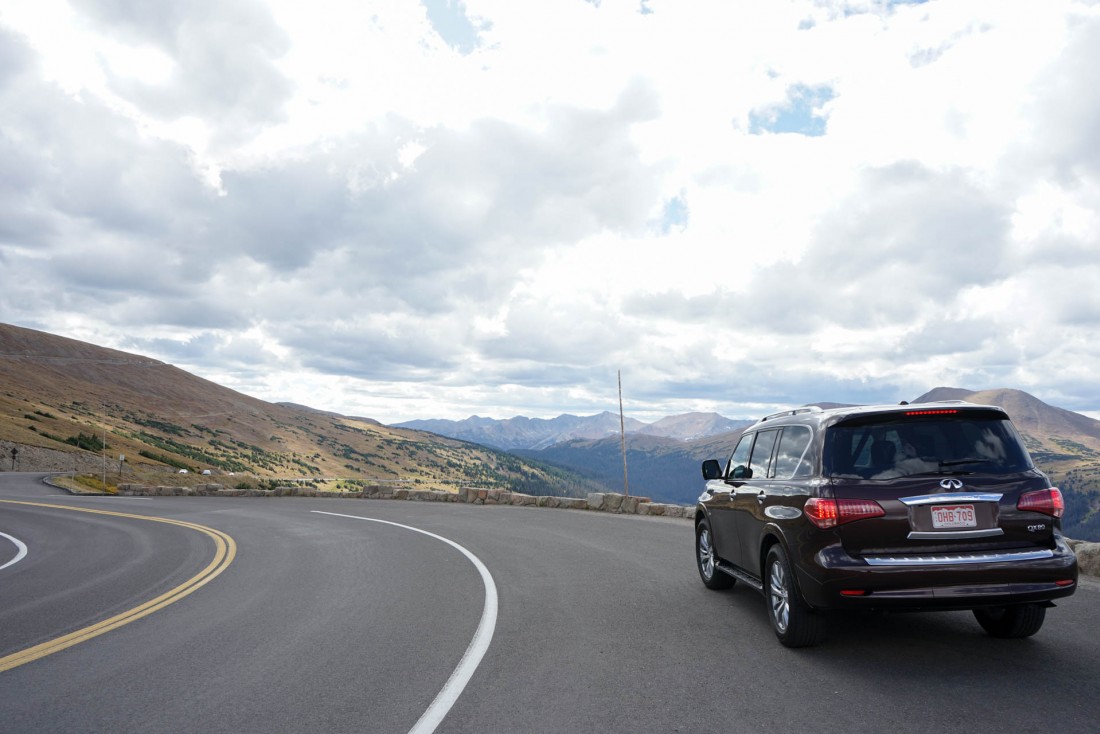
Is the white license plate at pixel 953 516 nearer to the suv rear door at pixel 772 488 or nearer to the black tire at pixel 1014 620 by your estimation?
the suv rear door at pixel 772 488

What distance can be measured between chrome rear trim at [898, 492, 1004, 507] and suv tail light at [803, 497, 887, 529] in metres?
0.21

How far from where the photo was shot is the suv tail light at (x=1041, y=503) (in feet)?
18.1

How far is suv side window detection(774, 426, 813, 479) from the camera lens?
20.4 ft

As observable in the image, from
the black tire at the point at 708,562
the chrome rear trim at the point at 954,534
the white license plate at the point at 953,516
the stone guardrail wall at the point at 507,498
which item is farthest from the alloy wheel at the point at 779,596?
the stone guardrail wall at the point at 507,498

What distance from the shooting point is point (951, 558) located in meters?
5.40

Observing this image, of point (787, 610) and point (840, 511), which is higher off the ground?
point (840, 511)

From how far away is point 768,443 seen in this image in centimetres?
734

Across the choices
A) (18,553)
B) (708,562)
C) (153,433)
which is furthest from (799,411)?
(153,433)

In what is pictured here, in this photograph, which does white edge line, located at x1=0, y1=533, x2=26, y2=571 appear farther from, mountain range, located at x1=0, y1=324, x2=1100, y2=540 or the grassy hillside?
the grassy hillside

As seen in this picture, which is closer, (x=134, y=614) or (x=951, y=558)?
(x=951, y=558)

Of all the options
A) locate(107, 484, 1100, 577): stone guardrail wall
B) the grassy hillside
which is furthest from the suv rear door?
the grassy hillside

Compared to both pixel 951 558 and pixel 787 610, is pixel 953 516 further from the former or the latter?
pixel 787 610

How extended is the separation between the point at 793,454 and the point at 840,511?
1.01m

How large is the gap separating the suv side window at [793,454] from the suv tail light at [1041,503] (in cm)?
151
